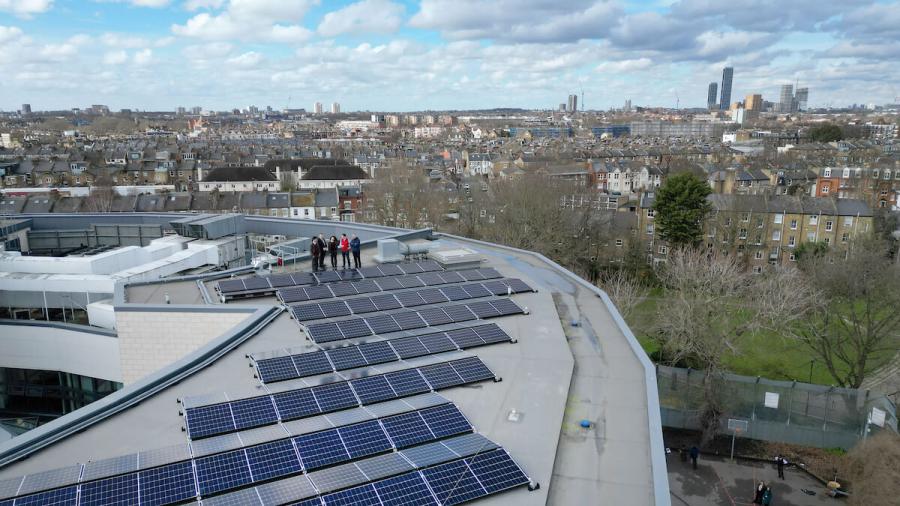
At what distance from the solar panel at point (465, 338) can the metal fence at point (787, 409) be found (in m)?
15.1

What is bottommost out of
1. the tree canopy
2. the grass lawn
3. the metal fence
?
the grass lawn

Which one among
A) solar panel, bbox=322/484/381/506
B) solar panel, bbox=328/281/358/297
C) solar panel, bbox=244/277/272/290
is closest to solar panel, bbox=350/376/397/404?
solar panel, bbox=322/484/381/506

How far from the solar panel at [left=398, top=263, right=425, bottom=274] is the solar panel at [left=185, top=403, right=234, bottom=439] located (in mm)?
9542

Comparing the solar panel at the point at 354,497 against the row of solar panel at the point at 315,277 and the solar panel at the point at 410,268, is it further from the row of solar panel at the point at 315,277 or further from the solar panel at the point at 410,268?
the solar panel at the point at 410,268

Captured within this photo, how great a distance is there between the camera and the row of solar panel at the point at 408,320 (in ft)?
43.7

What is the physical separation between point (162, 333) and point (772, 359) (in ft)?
102

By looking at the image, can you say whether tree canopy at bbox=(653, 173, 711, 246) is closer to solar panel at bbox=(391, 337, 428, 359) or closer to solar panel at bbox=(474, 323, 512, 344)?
solar panel at bbox=(474, 323, 512, 344)

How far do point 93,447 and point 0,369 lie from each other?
13296 millimetres

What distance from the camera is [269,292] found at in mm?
16078

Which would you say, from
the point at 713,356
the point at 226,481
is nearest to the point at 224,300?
the point at 226,481

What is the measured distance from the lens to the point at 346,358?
12.0 metres

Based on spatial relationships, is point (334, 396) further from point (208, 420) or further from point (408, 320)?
point (408, 320)

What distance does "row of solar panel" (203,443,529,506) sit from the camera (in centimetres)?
747

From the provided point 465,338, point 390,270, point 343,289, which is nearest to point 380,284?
point 343,289
